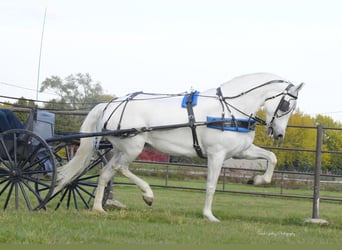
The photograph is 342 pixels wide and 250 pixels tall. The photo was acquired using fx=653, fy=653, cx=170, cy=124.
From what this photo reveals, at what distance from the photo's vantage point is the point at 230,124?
25.4ft

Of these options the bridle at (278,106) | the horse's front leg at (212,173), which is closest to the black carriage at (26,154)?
the horse's front leg at (212,173)

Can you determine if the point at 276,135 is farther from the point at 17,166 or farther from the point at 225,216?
the point at 17,166

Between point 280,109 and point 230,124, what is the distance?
2.14 feet

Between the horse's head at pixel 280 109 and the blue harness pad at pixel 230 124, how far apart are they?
1.02 ft

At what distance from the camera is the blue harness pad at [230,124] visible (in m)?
7.74

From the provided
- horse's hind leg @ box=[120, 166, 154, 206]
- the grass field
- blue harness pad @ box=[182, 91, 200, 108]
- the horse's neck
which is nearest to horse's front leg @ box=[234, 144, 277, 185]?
the horse's neck

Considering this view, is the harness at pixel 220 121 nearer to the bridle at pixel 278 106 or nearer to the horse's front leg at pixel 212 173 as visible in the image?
the bridle at pixel 278 106

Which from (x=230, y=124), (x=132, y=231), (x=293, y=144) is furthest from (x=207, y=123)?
(x=293, y=144)

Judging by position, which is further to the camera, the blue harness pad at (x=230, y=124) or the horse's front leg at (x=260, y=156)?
the horse's front leg at (x=260, y=156)

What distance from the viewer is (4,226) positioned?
5.73 metres

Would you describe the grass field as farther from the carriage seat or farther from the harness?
the carriage seat

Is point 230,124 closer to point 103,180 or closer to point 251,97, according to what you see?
point 251,97

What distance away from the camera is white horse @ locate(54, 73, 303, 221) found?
779 centimetres

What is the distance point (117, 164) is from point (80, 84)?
4753 centimetres
